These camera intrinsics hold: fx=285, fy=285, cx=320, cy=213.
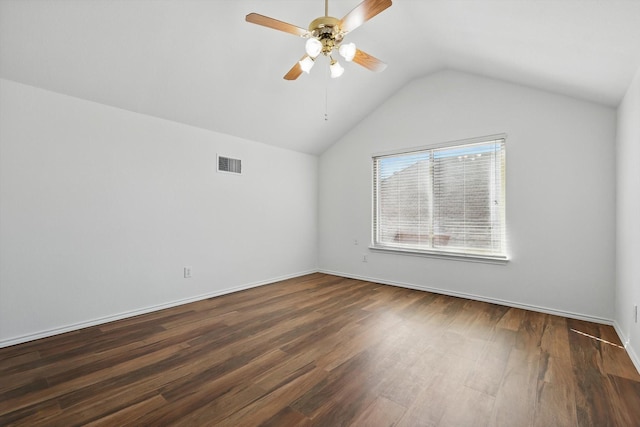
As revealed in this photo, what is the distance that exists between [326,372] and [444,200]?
3.00 meters

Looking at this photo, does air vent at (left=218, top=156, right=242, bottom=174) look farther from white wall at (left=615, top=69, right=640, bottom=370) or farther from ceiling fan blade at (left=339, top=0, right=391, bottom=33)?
white wall at (left=615, top=69, right=640, bottom=370)

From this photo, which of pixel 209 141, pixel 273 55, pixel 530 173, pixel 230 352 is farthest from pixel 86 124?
Answer: pixel 530 173

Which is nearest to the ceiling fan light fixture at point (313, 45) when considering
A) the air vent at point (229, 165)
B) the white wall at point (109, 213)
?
the white wall at point (109, 213)

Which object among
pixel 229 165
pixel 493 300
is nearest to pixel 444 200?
pixel 493 300

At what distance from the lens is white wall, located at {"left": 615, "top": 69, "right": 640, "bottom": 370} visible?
2.20 meters

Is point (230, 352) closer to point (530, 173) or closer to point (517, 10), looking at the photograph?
point (517, 10)

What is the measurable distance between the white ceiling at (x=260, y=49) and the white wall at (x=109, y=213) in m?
0.28

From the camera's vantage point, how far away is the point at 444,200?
4.09m

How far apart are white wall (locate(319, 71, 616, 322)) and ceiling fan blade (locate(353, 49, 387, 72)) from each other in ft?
6.09

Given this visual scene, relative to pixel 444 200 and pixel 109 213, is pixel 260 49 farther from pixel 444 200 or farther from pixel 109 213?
pixel 444 200

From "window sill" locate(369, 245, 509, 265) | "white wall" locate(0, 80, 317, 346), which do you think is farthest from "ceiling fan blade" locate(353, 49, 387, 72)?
"window sill" locate(369, 245, 509, 265)

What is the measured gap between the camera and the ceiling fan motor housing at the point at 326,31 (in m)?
2.11

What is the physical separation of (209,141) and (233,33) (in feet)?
5.03

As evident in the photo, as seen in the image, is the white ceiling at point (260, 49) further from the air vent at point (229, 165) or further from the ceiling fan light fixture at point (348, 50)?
the ceiling fan light fixture at point (348, 50)
